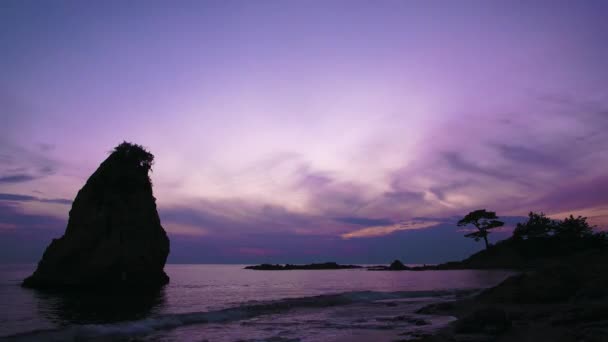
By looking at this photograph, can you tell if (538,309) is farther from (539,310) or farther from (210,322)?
(210,322)

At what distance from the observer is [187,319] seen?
22.6 meters

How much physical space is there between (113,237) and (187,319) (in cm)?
3072

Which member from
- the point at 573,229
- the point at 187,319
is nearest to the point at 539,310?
the point at 187,319

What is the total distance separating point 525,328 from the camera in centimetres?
1393

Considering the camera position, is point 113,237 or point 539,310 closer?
point 539,310

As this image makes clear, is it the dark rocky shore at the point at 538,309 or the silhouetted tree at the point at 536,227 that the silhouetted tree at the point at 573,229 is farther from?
the dark rocky shore at the point at 538,309

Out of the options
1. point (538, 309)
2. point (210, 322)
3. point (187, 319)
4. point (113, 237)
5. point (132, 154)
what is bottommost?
point (210, 322)

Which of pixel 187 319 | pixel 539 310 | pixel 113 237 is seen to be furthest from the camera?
pixel 113 237

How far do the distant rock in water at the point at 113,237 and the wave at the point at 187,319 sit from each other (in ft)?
85.8

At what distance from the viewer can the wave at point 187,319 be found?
17828mm

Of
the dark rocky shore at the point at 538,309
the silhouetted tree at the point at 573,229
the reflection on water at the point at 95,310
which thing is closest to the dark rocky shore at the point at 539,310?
the dark rocky shore at the point at 538,309

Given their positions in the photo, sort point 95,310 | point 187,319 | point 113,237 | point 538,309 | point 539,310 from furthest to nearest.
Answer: point 113,237, point 95,310, point 187,319, point 538,309, point 539,310

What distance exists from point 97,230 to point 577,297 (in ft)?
155

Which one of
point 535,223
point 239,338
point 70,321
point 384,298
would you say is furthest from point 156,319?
point 535,223
